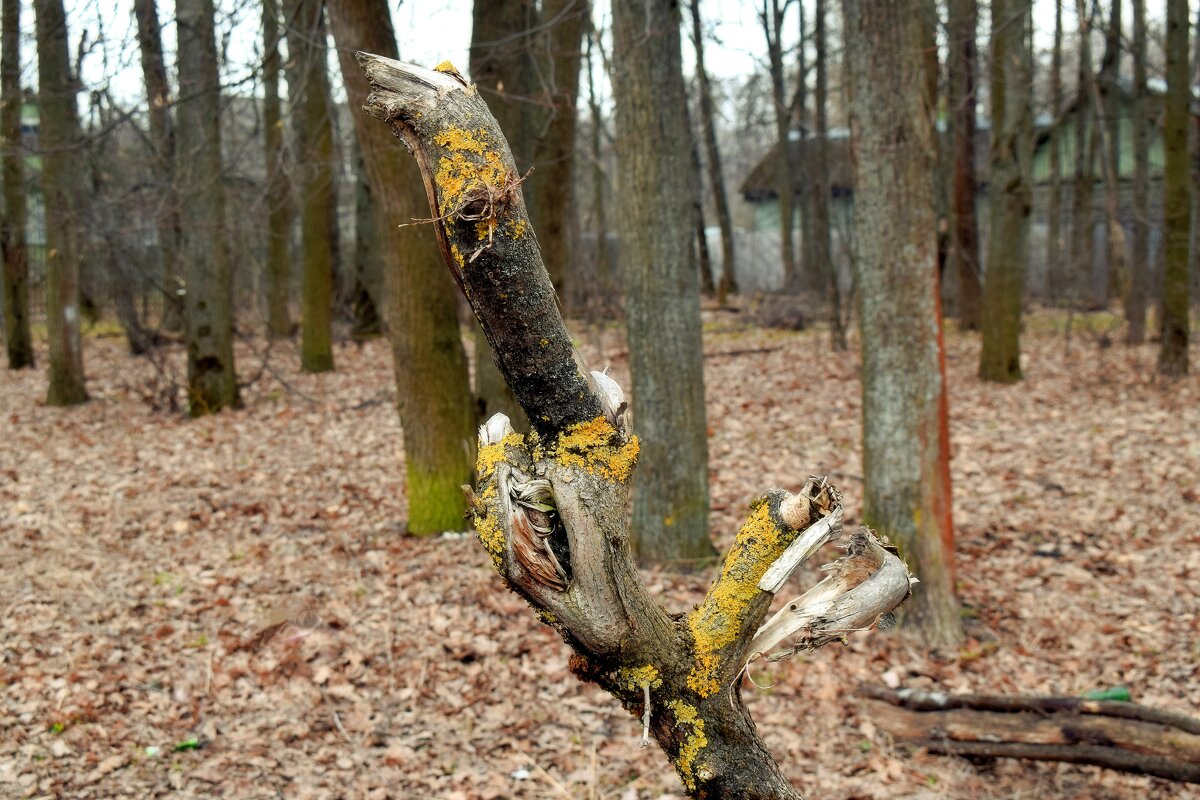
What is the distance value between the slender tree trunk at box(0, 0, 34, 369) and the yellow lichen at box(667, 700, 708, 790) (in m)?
9.35

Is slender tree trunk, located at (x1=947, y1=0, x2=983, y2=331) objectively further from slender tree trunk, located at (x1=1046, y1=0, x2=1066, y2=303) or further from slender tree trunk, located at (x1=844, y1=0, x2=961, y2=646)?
slender tree trunk, located at (x1=844, y1=0, x2=961, y2=646)

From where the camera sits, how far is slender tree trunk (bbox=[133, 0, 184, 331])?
7.70 metres

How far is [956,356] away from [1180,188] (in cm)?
361

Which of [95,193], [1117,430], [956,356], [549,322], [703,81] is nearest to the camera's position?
[549,322]

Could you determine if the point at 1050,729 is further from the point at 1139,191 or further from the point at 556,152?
the point at 1139,191

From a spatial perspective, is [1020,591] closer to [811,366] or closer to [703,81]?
[811,366]

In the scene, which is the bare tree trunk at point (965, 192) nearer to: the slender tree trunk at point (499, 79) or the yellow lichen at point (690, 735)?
the slender tree trunk at point (499, 79)

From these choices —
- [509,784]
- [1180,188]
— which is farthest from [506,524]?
[1180,188]

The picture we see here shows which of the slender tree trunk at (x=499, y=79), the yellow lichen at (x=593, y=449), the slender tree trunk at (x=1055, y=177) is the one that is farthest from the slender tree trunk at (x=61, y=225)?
the slender tree trunk at (x=1055, y=177)

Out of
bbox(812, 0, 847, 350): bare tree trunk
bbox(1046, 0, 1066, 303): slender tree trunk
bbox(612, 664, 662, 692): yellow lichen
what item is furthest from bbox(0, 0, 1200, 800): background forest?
bbox(1046, 0, 1066, 303): slender tree trunk

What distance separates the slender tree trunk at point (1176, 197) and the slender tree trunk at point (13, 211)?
42.0 ft

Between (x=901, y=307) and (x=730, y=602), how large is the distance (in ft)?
13.6

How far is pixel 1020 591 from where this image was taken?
678 centimetres

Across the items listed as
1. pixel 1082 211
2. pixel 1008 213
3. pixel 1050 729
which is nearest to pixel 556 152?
pixel 1050 729
